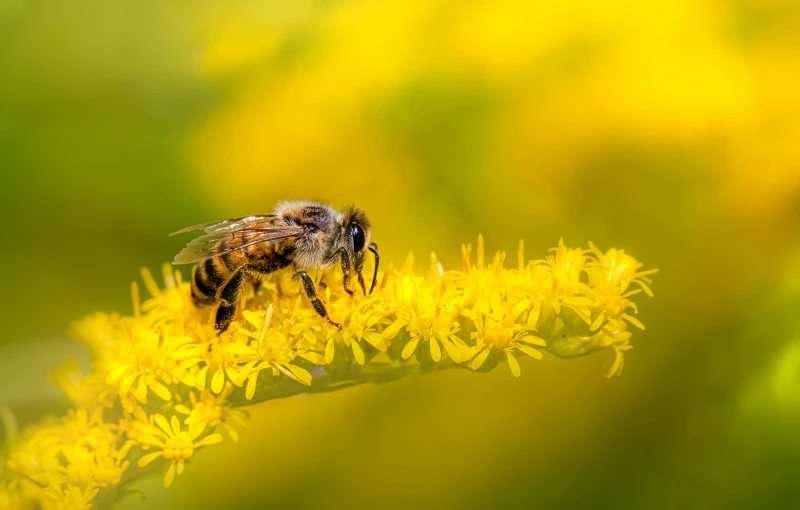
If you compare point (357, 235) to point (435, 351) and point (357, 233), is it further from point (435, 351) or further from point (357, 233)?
point (435, 351)

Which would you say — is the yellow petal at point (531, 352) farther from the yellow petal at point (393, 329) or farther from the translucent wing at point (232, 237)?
the translucent wing at point (232, 237)

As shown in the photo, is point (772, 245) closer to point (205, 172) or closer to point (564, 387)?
point (564, 387)

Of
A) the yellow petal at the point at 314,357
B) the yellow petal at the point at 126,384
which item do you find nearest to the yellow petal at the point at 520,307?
the yellow petal at the point at 314,357

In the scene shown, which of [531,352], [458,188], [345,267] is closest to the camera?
[531,352]

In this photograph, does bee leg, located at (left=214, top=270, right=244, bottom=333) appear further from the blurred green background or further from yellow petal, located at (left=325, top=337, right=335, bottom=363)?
the blurred green background

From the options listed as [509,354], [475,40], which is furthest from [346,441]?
[475,40]

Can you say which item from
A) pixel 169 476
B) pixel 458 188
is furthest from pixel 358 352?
pixel 458 188

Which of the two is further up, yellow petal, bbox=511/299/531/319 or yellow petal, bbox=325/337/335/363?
yellow petal, bbox=511/299/531/319

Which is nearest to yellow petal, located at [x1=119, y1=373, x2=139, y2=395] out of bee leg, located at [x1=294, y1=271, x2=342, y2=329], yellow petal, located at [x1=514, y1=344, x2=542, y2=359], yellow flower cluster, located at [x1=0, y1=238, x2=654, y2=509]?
yellow flower cluster, located at [x1=0, y1=238, x2=654, y2=509]
